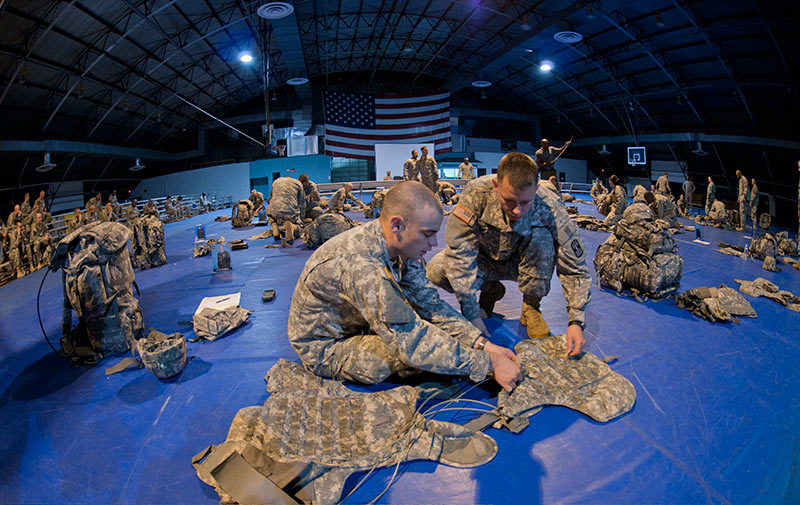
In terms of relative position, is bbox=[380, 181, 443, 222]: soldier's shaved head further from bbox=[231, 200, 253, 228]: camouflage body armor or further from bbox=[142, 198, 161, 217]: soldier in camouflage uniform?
bbox=[231, 200, 253, 228]: camouflage body armor

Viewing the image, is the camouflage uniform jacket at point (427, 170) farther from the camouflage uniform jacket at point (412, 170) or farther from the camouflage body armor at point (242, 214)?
the camouflage body armor at point (242, 214)

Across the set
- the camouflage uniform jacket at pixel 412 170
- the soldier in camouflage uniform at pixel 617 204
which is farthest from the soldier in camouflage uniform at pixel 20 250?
the soldier in camouflage uniform at pixel 617 204

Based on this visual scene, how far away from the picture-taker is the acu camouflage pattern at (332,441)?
1.69 meters

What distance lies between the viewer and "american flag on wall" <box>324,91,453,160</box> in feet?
63.6

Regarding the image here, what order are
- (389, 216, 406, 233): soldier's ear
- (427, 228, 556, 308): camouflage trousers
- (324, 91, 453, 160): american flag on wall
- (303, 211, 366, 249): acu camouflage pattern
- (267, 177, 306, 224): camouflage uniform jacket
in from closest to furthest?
(389, 216, 406, 233): soldier's ear → (427, 228, 556, 308): camouflage trousers → (303, 211, 366, 249): acu camouflage pattern → (267, 177, 306, 224): camouflage uniform jacket → (324, 91, 453, 160): american flag on wall

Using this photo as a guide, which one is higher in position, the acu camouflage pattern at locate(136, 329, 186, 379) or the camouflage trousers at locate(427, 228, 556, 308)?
the camouflage trousers at locate(427, 228, 556, 308)

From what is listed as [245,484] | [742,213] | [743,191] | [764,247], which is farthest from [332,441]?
[743,191]

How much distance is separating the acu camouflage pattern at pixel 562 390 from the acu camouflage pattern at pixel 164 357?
6.73 ft

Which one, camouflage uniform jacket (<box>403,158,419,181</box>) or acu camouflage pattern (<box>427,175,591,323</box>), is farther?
camouflage uniform jacket (<box>403,158,419,181</box>)

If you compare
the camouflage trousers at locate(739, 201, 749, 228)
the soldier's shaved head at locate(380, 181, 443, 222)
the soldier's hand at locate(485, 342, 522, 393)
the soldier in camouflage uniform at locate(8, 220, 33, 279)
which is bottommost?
the soldier in camouflage uniform at locate(8, 220, 33, 279)

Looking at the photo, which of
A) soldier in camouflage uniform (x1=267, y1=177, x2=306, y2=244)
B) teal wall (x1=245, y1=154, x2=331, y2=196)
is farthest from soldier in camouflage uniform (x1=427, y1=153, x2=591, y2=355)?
teal wall (x1=245, y1=154, x2=331, y2=196)

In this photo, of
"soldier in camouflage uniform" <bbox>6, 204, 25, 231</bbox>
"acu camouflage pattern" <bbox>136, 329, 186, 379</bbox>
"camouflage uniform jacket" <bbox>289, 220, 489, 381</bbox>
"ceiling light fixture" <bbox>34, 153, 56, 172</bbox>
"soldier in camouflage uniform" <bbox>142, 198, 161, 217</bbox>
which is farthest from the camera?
"ceiling light fixture" <bbox>34, 153, 56, 172</bbox>

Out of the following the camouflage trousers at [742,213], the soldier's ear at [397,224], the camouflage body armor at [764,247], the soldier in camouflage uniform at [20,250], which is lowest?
the soldier in camouflage uniform at [20,250]

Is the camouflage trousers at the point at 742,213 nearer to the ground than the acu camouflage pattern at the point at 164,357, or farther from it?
farther from it
